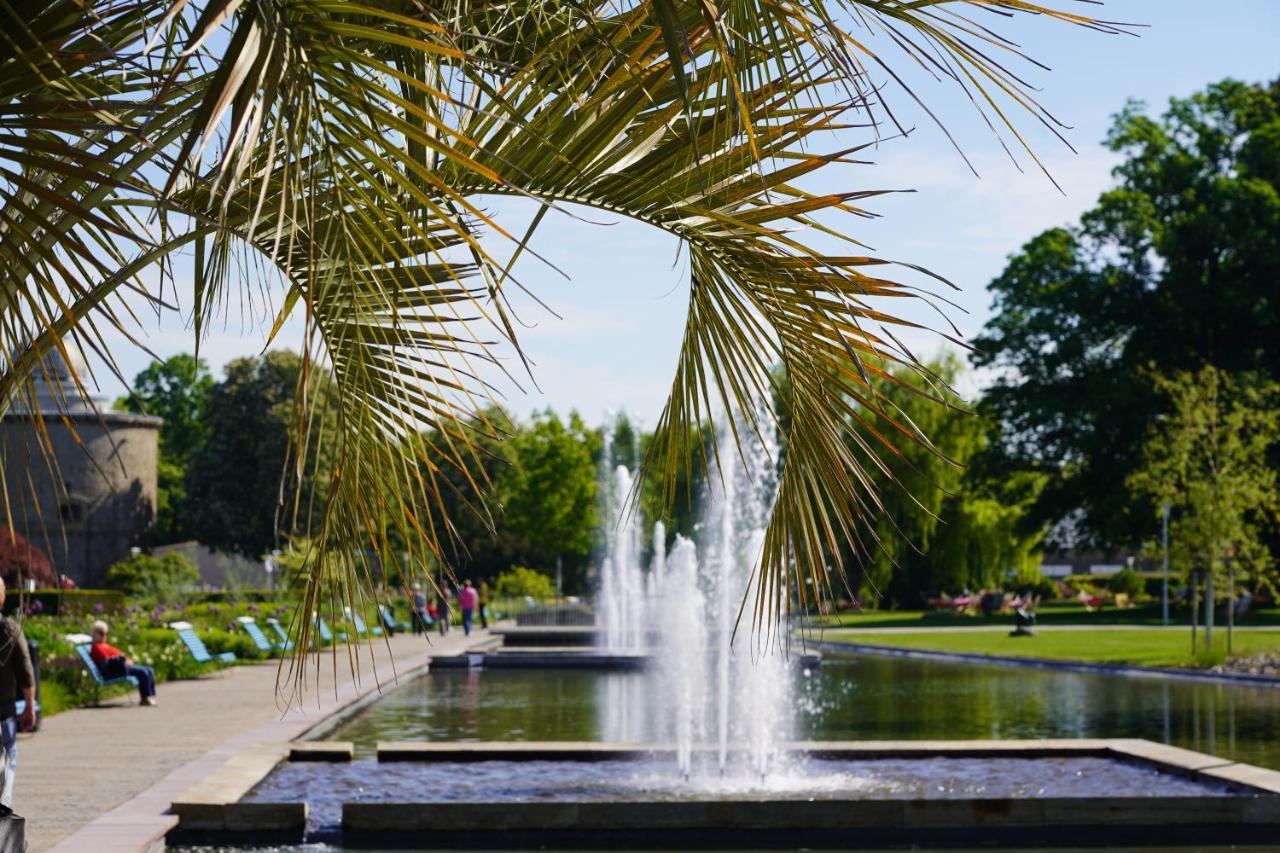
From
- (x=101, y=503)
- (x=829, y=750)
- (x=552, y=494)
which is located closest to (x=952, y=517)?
(x=552, y=494)

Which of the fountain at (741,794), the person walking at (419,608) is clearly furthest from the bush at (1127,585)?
the person walking at (419,608)

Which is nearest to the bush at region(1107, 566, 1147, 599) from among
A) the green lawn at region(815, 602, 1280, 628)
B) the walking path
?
the green lawn at region(815, 602, 1280, 628)

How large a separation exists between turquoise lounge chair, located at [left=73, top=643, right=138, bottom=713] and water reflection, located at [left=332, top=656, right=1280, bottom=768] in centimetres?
271

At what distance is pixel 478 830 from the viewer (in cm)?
909

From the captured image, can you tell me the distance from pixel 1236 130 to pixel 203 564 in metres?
49.6

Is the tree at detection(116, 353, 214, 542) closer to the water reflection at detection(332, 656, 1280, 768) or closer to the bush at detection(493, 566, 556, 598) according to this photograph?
the bush at detection(493, 566, 556, 598)

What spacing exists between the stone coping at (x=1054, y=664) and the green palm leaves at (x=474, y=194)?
14.4m

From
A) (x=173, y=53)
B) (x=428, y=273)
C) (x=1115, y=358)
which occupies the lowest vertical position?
(x=428, y=273)

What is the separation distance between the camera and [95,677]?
16625 mm

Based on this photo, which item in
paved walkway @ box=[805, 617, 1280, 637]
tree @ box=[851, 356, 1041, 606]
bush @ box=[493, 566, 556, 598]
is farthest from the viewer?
bush @ box=[493, 566, 556, 598]

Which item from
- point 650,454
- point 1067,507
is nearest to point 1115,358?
point 1067,507

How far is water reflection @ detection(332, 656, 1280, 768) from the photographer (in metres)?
15.1

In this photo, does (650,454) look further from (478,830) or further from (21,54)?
(478,830)

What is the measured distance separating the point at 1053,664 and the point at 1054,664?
0.07 feet
